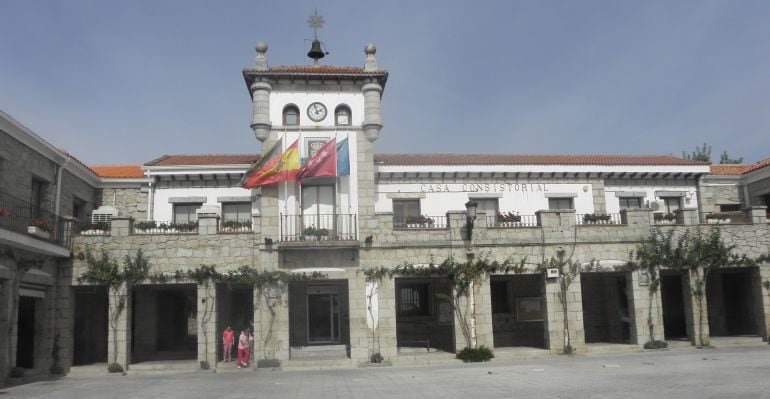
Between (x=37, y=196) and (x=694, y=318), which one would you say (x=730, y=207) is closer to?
(x=694, y=318)

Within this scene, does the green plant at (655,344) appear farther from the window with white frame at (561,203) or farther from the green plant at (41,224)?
the green plant at (41,224)

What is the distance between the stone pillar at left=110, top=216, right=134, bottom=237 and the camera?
65.7ft

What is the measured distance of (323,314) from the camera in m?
23.2

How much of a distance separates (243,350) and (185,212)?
623cm

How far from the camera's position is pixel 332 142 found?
2072cm

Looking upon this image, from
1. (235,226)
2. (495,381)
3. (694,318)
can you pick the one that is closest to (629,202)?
(694,318)

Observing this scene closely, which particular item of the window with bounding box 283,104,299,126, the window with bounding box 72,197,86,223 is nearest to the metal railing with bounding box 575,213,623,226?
the window with bounding box 283,104,299,126

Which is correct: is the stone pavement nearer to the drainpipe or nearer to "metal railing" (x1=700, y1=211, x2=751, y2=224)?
"metal railing" (x1=700, y1=211, x2=751, y2=224)

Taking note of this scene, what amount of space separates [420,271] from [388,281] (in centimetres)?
109

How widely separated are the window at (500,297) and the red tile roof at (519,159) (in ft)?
15.3

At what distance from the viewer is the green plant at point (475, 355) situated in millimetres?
19656

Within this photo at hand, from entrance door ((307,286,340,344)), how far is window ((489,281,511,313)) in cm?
596

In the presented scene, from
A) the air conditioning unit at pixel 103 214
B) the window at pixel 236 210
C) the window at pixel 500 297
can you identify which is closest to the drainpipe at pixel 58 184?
the air conditioning unit at pixel 103 214

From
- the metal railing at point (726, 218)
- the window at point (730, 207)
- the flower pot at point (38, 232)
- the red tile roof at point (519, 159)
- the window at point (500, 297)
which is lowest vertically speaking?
the window at point (500, 297)
